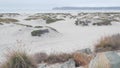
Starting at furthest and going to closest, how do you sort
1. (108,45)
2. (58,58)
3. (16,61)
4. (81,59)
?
(108,45) < (58,58) < (81,59) < (16,61)

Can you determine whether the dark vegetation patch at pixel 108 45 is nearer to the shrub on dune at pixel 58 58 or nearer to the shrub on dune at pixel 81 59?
the shrub on dune at pixel 58 58

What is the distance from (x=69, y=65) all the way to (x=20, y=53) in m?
1.54

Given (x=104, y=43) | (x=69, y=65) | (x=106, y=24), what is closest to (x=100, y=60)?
(x=69, y=65)

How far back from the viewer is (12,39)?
2253cm

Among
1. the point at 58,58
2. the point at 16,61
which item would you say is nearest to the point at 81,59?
the point at 58,58

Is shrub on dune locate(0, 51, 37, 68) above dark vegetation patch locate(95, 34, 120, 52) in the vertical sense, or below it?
above

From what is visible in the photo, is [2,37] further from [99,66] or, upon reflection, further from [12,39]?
[99,66]

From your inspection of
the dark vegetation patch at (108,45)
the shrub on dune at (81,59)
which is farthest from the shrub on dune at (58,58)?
the dark vegetation patch at (108,45)

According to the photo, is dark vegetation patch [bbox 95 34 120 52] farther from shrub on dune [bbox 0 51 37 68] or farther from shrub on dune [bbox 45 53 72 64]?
shrub on dune [bbox 0 51 37 68]

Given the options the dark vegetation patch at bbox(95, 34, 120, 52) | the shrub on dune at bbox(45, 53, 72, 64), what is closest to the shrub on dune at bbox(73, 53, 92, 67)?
the shrub on dune at bbox(45, 53, 72, 64)

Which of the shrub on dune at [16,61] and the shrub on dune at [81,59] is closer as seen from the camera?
the shrub on dune at [16,61]

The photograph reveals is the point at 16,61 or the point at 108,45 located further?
the point at 108,45

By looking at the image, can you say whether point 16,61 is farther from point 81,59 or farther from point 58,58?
point 58,58

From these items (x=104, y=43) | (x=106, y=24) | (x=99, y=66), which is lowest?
(x=106, y=24)
